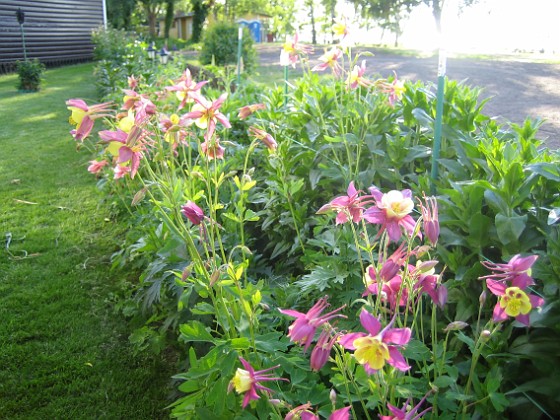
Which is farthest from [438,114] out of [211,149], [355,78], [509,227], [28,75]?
[28,75]

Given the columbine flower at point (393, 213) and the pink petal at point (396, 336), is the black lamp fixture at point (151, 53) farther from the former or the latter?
the pink petal at point (396, 336)

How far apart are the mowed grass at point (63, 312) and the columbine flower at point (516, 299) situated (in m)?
1.47

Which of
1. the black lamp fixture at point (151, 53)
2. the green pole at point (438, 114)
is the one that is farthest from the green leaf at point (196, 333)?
the black lamp fixture at point (151, 53)

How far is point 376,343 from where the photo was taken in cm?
89

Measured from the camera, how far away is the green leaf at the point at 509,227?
139cm

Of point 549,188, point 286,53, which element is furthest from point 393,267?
point 286,53

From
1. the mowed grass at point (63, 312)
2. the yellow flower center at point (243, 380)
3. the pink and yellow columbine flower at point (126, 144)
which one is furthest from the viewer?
the mowed grass at point (63, 312)

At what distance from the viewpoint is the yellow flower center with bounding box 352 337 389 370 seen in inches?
35.1

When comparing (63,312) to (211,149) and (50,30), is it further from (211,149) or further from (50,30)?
(50,30)

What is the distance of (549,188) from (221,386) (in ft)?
3.66

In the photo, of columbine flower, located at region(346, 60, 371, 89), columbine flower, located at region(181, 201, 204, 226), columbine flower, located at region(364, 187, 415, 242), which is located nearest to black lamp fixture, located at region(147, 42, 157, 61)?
columbine flower, located at region(346, 60, 371, 89)

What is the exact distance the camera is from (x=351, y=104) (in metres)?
2.51

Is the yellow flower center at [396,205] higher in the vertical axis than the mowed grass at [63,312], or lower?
higher

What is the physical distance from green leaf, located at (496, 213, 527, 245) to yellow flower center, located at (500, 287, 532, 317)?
430 millimetres
